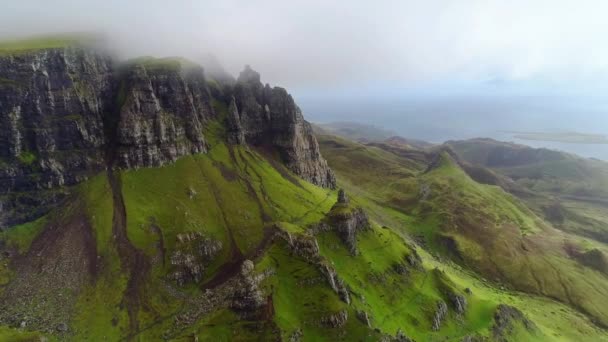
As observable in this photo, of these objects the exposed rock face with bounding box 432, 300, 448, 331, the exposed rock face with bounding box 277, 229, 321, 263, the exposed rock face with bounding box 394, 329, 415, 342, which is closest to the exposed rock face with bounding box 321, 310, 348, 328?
the exposed rock face with bounding box 394, 329, 415, 342

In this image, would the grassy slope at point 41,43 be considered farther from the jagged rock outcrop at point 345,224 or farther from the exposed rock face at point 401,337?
the exposed rock face at point 401,337

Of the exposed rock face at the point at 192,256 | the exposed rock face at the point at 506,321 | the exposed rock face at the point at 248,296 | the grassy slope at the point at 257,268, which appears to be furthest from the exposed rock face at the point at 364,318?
the exposed rock face at the point at 506,321

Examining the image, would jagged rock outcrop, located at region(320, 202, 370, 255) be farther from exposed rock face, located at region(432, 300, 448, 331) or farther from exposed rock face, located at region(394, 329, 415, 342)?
exposed rock face, located at region(394, 329, 415, 342)

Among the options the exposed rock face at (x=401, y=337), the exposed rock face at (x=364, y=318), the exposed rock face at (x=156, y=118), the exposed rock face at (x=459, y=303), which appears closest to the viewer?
the exposed rock face at (x=364, y=318)

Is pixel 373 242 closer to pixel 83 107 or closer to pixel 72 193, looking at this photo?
pixel 72 193

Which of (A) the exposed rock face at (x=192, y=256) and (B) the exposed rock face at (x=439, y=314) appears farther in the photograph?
(A) the exposed rock face at (x=192, y=256)

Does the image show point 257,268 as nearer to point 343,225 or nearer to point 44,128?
point 343,225

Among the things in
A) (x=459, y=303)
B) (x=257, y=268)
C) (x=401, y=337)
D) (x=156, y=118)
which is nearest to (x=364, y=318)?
(x=401, y=337)
